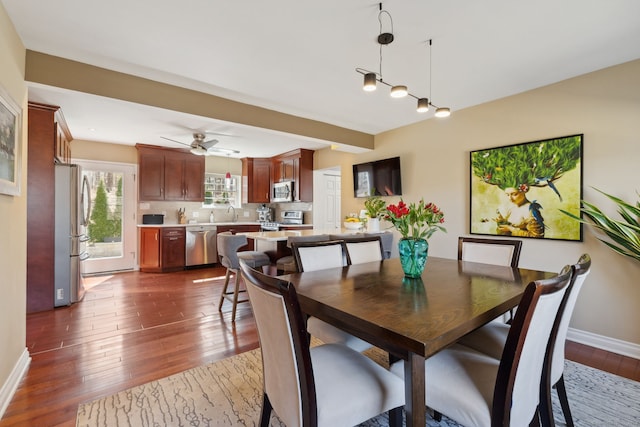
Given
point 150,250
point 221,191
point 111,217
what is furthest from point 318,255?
point 221,191

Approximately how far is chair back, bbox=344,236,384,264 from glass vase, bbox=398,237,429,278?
646mm

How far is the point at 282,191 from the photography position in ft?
20.7

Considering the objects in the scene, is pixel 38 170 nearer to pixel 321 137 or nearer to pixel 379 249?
pixel 321 137

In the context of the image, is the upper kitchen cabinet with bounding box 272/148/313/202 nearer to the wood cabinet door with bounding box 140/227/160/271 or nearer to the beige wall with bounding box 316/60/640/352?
the wood cabinet door with bounding box 140/227/160/271

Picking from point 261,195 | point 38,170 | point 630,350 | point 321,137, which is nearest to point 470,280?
point 630,350

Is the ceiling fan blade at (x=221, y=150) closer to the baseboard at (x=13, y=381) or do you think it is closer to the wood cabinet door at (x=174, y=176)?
the wood cabinet door at (x=174, y=176)

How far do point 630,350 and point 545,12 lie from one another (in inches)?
109

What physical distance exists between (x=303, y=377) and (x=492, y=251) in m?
2.05

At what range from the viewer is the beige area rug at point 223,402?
1668 mm

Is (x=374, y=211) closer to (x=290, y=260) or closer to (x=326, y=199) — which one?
(x=290, y=260)

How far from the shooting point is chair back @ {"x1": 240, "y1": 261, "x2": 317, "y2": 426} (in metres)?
1.00

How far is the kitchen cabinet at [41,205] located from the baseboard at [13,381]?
4.79 ft

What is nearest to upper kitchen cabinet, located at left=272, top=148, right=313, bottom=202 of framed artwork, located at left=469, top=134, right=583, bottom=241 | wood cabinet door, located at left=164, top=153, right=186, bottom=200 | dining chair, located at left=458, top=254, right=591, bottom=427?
wood cabinet door, located at left=164, top=153, right=186, bottom=200

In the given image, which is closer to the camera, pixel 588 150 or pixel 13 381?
pixel 13 381
